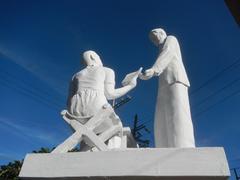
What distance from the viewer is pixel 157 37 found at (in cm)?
530

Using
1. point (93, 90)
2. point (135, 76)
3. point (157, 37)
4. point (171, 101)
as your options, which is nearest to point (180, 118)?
point (171, 101)

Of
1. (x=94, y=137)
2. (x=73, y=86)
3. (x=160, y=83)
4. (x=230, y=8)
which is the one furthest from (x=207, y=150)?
(x=230, y=8)

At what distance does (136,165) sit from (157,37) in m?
2.91

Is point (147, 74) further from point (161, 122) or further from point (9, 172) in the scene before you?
point (9, 172)

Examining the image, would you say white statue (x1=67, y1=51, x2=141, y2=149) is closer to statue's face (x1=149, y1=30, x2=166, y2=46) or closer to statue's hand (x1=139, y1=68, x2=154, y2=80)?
statue's hand (x1=139, y1=68, x2=154, y2=80)

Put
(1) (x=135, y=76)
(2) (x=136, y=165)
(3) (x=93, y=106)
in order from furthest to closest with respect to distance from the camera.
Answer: (1) (x=135, y=76)
(3) (x=93, y=106)
(2) (x=136, y=165)

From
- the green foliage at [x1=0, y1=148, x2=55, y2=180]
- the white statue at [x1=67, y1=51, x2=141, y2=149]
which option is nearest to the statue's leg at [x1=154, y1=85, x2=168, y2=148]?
the white statue at [x1=67, y1=51, x2=141, y2=149]

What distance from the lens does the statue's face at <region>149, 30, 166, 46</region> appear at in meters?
5.28

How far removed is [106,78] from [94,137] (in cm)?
127

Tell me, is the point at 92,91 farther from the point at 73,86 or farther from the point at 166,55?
the point at 166,55

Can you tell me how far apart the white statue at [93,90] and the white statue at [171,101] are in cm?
53

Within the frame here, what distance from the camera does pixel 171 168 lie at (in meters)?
3.09

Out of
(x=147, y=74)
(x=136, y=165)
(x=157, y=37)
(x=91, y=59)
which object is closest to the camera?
(x=136, y=165)

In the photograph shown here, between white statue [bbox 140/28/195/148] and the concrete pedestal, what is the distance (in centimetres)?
67
